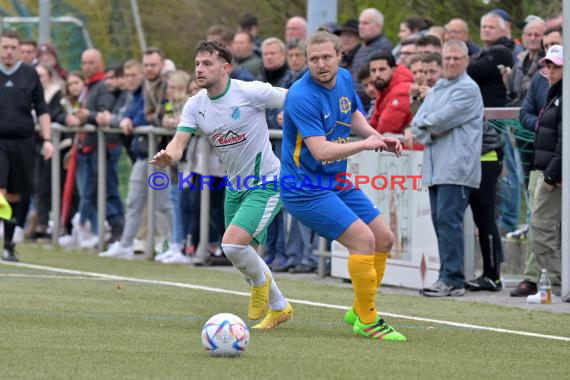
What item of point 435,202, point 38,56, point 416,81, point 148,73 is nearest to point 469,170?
point 435,202

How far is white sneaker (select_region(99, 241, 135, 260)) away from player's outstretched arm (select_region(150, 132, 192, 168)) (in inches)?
280

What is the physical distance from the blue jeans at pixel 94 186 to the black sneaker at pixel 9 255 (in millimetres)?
2162

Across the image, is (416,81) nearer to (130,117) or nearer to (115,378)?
(130,117)

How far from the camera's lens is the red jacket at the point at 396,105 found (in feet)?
44.9

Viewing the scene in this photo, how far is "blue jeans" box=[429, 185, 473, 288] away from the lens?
12.7 m

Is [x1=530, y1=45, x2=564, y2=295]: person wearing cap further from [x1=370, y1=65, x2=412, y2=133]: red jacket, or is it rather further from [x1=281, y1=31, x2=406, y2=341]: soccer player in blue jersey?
[x1=281, y1=31, x2=406, y2=341]: soccer player in blue jersey

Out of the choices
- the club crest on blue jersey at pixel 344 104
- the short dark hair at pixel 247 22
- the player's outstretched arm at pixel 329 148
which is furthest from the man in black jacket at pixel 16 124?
the player's outstretched arm at pixel 329 148

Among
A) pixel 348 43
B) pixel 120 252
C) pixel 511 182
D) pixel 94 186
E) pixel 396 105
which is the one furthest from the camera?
pixel 94 186

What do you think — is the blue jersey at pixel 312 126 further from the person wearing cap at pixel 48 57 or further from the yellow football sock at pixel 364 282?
the person wearing cap at pixel 48 57

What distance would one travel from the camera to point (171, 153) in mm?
9555

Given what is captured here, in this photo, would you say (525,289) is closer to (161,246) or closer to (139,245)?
(161,246)

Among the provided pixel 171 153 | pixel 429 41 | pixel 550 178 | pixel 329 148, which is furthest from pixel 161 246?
pixel 329 148

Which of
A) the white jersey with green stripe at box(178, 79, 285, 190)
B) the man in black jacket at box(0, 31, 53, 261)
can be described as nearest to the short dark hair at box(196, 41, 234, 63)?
the white jersey with green stripe at box(178, 79, 285, 190)

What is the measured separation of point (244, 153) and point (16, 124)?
6121 mm
